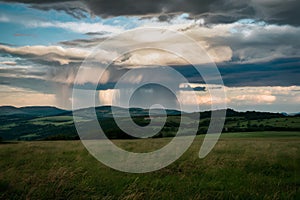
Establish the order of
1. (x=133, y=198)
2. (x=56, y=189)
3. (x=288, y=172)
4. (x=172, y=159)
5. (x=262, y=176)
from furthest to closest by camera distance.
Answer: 1. (x=172, y=159)
2. (x=288, y=172)
3. (x=262, y=176)
4. (x=56, y=189)
5. (x=133, y=198)

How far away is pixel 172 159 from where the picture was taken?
17.5 meters

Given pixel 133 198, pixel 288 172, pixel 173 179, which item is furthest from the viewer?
pixel 288 172

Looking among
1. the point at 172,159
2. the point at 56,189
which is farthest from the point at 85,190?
the point at 172,159

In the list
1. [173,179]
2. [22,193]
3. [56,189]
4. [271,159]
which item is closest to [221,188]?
[173,179]

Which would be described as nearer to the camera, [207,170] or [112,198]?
[112,198]

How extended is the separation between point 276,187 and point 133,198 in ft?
19.1

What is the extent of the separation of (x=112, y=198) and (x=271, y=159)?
39.2 feet

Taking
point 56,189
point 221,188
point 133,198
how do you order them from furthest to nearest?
point 221,188 → point 56,189 → point 133,198

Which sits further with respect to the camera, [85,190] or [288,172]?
[288,172]

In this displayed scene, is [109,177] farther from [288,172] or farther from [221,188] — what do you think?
[288,172]

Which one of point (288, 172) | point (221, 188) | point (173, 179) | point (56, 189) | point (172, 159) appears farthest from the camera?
point (172, 159)

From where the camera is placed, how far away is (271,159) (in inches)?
730

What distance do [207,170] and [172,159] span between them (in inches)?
126

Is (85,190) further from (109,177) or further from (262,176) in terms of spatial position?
(262,176)
